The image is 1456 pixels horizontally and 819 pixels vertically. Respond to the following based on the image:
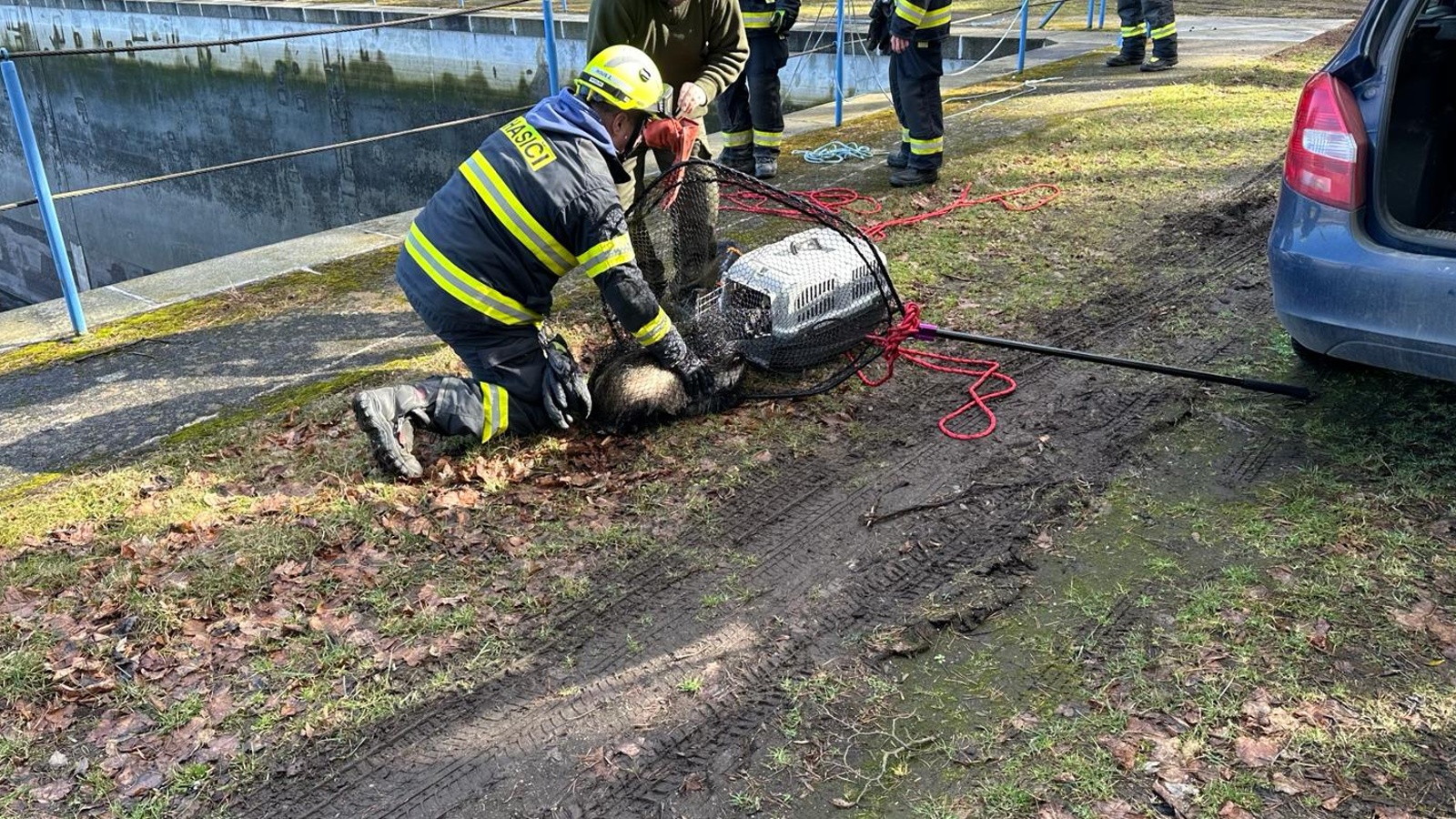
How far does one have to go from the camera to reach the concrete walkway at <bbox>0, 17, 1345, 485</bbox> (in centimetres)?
425

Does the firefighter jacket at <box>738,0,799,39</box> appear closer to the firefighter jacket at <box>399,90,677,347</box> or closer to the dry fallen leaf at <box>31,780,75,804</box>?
the firefighter jacket at <box>399,90,677,347</box>

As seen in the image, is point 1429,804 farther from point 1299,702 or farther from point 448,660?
point 448,660

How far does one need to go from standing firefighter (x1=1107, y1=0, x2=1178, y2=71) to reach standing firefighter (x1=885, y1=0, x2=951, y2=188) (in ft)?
17.1

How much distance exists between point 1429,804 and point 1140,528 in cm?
118

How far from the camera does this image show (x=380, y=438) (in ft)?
11.9

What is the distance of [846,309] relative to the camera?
177 inches

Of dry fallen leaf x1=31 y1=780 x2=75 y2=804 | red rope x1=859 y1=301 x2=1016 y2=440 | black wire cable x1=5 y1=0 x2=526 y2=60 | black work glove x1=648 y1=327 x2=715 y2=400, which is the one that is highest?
black wire cable x1=5 y1=0 x2=526 y2=60

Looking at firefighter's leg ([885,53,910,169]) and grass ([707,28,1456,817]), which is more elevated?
firefighter's leg ([885,53,910,169])

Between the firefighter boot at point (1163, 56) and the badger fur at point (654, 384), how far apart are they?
891 centimetres

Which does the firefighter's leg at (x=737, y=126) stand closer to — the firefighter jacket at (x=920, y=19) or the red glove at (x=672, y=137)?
the firefighter jacket at (x=920, y=19)

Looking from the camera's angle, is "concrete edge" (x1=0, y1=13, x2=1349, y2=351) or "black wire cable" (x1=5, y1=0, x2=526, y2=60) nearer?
"black wire cable" (x1=5, y1=0, x2=526, y2=60)

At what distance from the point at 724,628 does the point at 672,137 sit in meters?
2.47

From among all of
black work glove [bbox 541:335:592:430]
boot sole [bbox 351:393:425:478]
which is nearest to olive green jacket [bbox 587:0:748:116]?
→ black work glove [bbox 541:335:592:430]

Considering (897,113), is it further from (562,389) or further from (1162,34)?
(1162,34)
